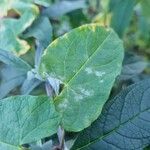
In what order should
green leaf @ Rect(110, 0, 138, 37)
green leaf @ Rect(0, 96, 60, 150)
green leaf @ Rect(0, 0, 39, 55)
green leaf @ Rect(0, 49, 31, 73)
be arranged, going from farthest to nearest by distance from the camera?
green leaf @ Rect(110, 0, 138, 37) → green leaf @ Rect(0, 0, 39, 55) → green leaf @ Rect(0, 49, 31, 73) → green leaf @ Rect(0, 96, 60, 150)

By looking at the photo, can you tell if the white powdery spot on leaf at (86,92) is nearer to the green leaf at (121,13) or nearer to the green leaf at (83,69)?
the green leaf at (83,69)

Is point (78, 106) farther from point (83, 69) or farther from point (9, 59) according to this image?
point (9, 59)

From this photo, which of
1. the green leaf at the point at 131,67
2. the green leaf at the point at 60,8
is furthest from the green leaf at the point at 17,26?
the green leaf at the point at 131,67

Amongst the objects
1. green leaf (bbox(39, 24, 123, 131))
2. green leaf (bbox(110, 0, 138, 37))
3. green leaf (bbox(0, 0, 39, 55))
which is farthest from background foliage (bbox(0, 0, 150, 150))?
green leaf (bbox(110, 0, 138, 37))

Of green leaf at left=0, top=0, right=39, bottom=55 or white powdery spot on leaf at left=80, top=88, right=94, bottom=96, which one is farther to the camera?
green leaf at left=0, top=0, right=39, bottom=55

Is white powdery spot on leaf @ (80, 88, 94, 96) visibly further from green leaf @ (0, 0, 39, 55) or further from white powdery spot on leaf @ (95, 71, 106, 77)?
green leaf @ (0, 0, 39, 55)

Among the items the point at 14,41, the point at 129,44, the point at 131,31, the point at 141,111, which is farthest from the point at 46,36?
the point at 131,31
